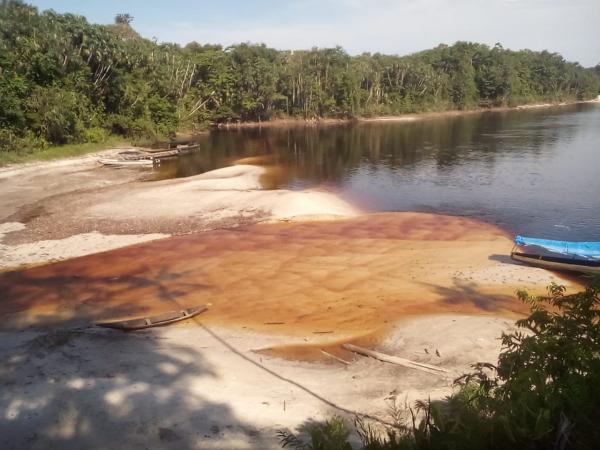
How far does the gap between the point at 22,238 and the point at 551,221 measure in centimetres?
2927

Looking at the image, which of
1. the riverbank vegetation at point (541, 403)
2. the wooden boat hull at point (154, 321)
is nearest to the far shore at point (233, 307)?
the wooden boat hull at point (154, 321)

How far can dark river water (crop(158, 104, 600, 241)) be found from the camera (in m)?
29.1

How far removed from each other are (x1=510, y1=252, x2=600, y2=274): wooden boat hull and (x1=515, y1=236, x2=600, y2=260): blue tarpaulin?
633 millimetres

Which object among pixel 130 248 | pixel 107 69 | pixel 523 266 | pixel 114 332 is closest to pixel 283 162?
pixel 107 69

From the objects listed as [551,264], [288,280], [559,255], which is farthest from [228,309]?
[559,255]

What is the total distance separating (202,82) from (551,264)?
79333 millimetres

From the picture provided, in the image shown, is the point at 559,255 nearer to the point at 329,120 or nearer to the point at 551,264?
the point at 551,264

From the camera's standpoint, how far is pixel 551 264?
709 inches

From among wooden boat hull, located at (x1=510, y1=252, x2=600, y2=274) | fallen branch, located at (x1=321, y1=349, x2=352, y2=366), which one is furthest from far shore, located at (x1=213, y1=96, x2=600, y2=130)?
fallen branch, located at (x1=321, y1=349, x2=352, y2=366)

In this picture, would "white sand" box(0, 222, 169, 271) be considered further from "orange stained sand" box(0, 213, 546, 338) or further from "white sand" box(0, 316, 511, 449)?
"white sand" box(0, 316, 511, 449)

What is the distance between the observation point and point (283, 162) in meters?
49.1

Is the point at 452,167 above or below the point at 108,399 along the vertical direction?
above

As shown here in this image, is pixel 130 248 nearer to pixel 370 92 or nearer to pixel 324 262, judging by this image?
pixel 324 262

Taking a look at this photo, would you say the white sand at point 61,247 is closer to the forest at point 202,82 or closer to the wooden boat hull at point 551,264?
the wooden boat hull at point 551,264
